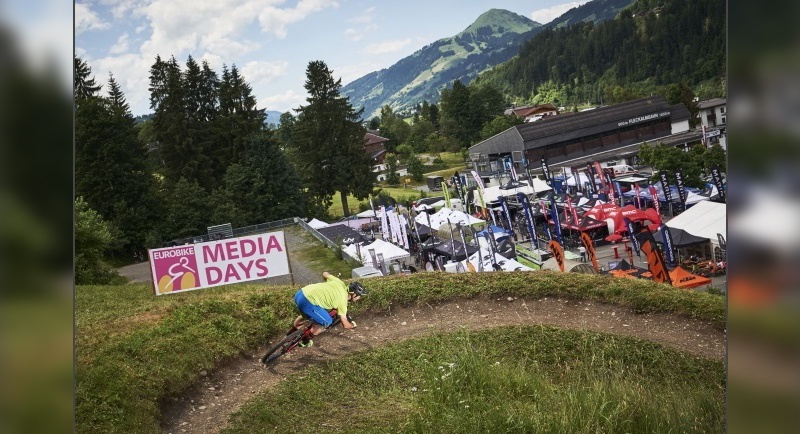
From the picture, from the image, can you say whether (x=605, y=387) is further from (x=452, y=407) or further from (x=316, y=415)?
(x=316, y=415)

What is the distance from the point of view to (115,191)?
18984mm

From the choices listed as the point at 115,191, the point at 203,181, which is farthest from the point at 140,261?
the point at 203,181

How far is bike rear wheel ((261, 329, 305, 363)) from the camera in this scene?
17.9 ft

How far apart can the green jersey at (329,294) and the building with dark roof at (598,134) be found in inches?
850

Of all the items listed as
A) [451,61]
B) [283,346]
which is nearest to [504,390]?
[283,346]

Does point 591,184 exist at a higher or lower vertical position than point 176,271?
lower

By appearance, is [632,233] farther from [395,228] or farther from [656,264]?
[395,228]

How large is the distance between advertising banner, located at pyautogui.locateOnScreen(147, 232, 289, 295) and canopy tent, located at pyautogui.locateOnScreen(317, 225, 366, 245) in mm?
6338

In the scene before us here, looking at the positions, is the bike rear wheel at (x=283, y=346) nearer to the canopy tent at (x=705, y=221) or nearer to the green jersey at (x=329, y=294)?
the green jersey at (x=329, y=294)

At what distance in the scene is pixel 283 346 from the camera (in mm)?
5523

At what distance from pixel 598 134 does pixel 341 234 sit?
15350 mm

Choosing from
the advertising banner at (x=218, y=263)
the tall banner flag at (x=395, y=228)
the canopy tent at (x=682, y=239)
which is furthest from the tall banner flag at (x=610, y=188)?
the advertising banner at (x=218, y=263)
